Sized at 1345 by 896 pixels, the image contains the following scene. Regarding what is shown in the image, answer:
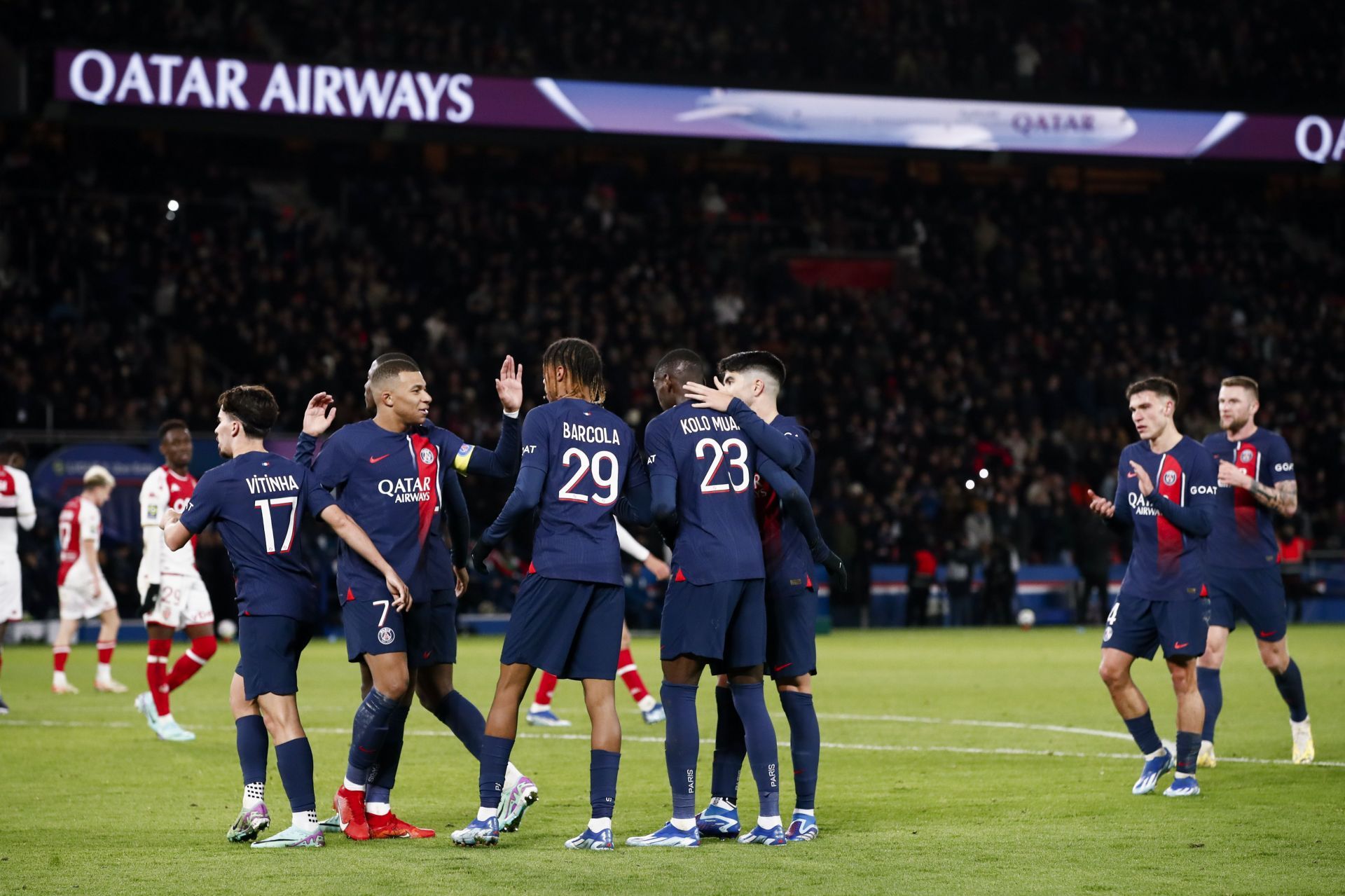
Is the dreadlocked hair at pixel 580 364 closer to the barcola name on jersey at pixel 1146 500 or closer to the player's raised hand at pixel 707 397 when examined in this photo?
the player's raised hand at pixel 707 397

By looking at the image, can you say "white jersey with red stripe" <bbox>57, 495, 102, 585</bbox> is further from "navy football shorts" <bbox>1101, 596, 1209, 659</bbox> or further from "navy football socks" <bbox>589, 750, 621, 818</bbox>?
"navy football shorts" <bbox>1101, 596, 1209, 659</bbox>

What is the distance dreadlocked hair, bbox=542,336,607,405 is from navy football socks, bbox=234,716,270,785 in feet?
7.49

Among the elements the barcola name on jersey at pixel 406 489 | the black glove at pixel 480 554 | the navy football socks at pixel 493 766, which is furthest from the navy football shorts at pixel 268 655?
the navy football socks at pixel 493 766

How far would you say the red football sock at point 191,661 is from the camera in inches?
524

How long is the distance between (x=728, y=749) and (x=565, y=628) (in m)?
1.26

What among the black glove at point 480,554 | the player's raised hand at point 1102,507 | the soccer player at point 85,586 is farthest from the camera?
the soccer player at point 85,586

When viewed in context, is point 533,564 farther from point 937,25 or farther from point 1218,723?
point 937,25

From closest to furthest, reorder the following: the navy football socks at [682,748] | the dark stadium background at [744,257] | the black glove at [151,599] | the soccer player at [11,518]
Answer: the navy football socks at [682,748] → the black glove at [151,599] → the soccer player at [11,518] → the dark stadium background at [744,257]

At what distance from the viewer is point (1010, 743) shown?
41.2 ft

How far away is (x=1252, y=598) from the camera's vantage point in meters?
11.6

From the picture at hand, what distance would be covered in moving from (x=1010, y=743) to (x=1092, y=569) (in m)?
17.9

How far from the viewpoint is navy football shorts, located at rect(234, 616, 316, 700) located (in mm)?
8203

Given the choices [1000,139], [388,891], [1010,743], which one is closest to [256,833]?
[388,891]

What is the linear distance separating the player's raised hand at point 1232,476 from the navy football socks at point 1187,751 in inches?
66.2
